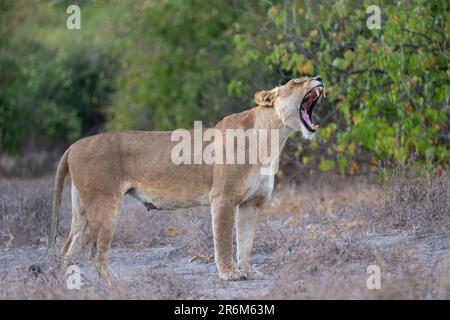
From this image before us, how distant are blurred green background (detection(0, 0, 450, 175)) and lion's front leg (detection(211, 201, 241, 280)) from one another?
3.98 metres

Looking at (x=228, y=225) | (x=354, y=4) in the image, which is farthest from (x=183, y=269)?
(x=354, y=4)

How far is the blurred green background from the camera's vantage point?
1071 cm

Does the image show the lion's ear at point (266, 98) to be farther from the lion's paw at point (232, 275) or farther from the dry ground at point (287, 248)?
the lion's paw at point (232, 275)

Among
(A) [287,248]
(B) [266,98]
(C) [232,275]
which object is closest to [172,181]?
(C) [232,275]

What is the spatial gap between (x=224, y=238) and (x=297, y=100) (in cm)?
129

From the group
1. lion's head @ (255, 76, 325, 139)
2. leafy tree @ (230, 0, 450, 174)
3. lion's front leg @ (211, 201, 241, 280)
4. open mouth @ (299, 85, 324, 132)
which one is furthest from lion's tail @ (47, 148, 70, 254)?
leafy tree @ (230, 0, 450, 174)

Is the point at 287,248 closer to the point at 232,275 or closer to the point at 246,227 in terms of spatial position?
the point at 246,227

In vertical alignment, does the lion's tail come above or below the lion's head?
below

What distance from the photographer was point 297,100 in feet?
23.8

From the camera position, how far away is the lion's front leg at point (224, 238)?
702cm

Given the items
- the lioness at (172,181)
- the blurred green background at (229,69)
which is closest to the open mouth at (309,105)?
the lioness at (172,181)

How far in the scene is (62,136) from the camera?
2083cm

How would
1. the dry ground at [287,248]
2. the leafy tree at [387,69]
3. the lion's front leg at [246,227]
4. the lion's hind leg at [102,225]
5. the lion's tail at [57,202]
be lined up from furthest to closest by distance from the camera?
the leafy tree at [387,69] < the lion's front leg at [246,227] < the lion's tail at [57,202] < the lion's hind leg at [102,225] < the dry ground at [287,248]

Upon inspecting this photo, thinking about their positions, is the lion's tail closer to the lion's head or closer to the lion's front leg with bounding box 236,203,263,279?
the lion's front leg with bounding box 236,203,263,279
